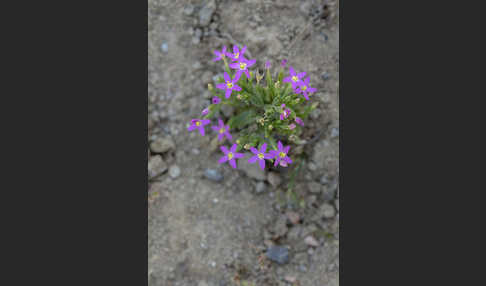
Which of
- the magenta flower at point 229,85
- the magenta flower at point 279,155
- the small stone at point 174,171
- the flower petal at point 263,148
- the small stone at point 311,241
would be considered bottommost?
the small stone at point 311,241

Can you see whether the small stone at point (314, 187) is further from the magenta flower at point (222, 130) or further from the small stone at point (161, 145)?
the small stone at point (161, 145)

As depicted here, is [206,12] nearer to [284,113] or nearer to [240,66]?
[240,66]

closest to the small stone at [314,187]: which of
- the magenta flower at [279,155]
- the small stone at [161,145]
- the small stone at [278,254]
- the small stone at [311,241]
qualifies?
the small stone at [311,241]

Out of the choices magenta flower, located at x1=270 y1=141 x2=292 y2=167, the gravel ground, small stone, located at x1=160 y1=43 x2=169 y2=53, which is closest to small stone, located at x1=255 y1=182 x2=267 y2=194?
the gravel ground

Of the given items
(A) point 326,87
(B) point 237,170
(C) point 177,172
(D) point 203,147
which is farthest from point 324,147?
(C) point 177,172

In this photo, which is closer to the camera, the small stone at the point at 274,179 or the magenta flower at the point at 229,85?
the magenta flower at the point at 229,85
